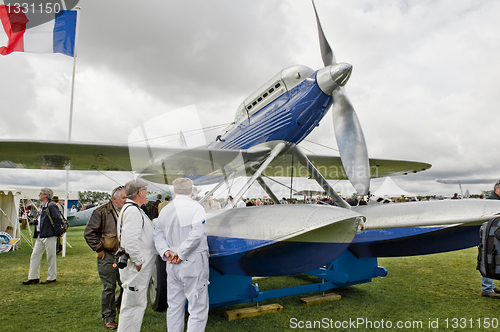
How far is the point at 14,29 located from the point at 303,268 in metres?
8.93

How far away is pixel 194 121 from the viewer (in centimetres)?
370

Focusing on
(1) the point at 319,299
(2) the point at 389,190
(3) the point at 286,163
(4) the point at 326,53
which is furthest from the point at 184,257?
(2) the point at 389,190

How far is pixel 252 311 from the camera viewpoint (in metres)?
3.64

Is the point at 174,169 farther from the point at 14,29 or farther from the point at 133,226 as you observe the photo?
the point at 14,29

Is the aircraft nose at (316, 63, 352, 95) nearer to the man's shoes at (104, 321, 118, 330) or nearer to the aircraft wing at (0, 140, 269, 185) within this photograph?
the aircraft wing at (0, 140, 269, 185)

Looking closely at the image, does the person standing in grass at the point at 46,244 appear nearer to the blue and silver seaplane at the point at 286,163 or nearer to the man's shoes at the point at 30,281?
the man's shoes at the point at 30,281

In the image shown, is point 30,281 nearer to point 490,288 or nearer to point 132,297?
point 132,297

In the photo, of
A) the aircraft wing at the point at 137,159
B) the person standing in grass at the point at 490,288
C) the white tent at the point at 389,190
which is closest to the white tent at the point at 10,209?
the aircraft wing at the point at 137,159

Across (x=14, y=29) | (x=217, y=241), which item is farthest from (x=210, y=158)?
(x=14, y=29)

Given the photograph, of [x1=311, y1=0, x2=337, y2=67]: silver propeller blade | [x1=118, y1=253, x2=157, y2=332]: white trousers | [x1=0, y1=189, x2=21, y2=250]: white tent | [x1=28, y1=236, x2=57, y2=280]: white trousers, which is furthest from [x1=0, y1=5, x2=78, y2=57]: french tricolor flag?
[x1=118, y1=253, x2=157, y2=332]: white trousers

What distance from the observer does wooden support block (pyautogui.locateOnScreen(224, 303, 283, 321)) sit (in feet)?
11.6

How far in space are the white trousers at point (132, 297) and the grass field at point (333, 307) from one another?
73 cm

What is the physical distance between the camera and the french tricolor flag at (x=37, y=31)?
7.29 metres

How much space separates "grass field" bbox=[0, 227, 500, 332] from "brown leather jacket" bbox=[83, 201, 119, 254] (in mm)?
900
